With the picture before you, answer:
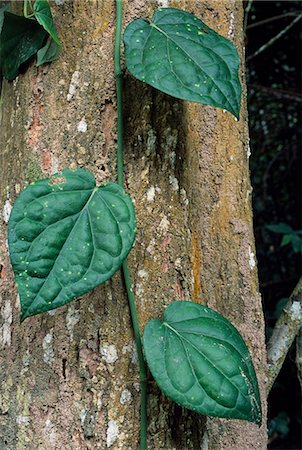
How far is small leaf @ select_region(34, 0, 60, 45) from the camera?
67 centimetres

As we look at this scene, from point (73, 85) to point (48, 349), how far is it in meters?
0.31

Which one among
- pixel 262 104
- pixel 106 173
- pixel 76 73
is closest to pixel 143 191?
pixel 106 173

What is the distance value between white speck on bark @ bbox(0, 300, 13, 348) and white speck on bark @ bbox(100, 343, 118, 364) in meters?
0.12

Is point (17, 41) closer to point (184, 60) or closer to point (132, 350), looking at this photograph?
point (184, 60)

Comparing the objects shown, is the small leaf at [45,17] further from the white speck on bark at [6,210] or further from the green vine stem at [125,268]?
the white speck on bark at [6,210]

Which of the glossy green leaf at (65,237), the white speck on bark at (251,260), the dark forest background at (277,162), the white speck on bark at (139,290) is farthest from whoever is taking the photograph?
the dark forest background at (277,162)

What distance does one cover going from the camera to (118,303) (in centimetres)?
63

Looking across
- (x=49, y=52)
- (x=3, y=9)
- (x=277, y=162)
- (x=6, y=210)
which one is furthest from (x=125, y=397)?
(x=277, y=162)

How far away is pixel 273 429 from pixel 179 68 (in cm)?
197

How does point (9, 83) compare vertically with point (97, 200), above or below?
above

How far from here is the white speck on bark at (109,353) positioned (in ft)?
2.01

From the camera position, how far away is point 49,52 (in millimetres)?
698

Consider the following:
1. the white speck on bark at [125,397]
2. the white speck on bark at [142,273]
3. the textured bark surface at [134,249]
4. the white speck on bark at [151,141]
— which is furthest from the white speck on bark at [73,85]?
the white speck on bark at [125,397]

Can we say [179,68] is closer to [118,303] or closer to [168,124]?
[168,124]
